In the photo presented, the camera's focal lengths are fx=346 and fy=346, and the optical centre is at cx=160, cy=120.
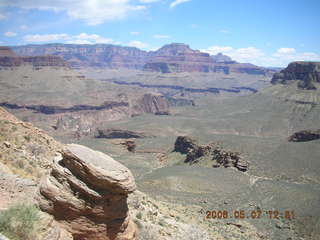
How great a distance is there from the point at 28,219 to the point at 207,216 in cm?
2166

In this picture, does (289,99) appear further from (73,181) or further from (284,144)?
(73,181)

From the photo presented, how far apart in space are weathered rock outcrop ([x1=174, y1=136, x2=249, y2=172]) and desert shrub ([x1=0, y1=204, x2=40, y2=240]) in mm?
40679

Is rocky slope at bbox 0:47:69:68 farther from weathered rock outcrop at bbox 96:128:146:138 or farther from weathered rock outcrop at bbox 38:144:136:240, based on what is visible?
weathered rock outcrop at bbox 38:144:136:240

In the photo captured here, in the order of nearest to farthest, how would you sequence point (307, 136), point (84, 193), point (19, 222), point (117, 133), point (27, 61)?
point (19, 222) < point (84, 193) < point (307, 136) < point (117, 133) < point (27, 61)

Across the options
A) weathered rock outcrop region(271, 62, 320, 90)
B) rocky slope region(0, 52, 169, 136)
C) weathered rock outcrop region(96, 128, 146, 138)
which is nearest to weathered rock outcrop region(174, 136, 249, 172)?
weathered rock outcrop region(96, 128, 146, 138)

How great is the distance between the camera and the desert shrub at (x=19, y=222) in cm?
953

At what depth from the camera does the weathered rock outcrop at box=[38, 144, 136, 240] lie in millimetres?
12305

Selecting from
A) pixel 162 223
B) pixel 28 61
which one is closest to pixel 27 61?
pixel 28 61

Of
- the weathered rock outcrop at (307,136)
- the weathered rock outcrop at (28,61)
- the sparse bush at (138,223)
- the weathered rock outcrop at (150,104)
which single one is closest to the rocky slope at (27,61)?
the weathered rock outcrop at (28,61)

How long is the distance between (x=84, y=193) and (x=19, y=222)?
2857 millimetres

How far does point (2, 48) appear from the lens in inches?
7785

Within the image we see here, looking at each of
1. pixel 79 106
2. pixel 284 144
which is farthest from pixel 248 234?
pixel 79 106
